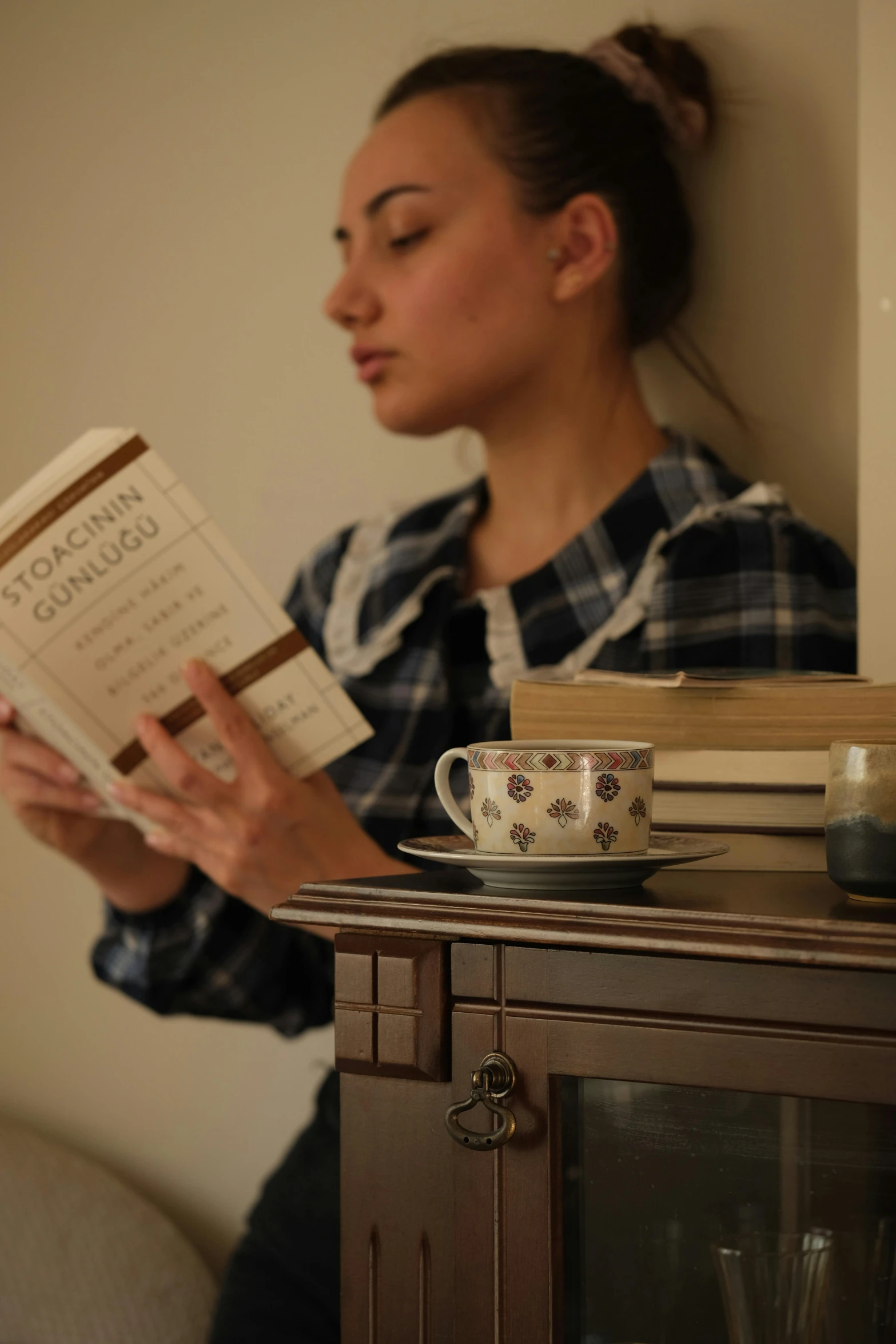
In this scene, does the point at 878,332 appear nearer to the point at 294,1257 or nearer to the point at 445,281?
the point at 445,281

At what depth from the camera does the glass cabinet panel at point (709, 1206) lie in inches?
16.6

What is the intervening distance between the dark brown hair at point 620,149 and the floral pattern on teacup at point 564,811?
652 mm

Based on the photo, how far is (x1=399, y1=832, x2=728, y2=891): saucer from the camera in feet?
1.60

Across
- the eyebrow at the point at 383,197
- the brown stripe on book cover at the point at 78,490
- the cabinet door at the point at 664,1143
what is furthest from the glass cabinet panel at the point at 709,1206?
the eyebrow at the point at 383,197

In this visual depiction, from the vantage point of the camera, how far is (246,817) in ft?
2.76

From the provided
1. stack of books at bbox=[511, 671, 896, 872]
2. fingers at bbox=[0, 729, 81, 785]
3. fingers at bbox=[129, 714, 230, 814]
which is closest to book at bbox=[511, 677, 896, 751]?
stack of books at bbox=[511, 671, 896, 872]

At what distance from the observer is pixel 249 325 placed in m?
1.28

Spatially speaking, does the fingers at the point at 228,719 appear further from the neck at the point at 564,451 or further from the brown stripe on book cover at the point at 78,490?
the neck at the point at 564,451

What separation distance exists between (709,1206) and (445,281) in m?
0.77

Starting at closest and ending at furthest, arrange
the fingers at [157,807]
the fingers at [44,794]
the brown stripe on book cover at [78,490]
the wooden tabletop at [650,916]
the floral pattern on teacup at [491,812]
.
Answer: the wooden tabletop at [650,916] → the floral pattern on teacup at [491,812] → the brown stripe on book cover at [78,490] → the fingers at [157,807] → the fingers at [44,794]

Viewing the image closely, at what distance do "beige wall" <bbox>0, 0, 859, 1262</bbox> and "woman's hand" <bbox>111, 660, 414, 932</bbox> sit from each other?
1.43ft

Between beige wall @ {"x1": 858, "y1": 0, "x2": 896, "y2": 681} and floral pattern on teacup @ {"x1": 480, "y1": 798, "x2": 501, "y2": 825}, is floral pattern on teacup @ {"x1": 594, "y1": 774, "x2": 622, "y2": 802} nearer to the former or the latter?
floral pattern on teacup @ {"x1": 480, "y1": 798, "x2": 501, "y2": 825}

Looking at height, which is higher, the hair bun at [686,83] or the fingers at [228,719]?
the hair bun at [686,83]

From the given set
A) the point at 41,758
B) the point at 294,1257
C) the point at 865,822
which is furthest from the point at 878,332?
the point at 294,1257
